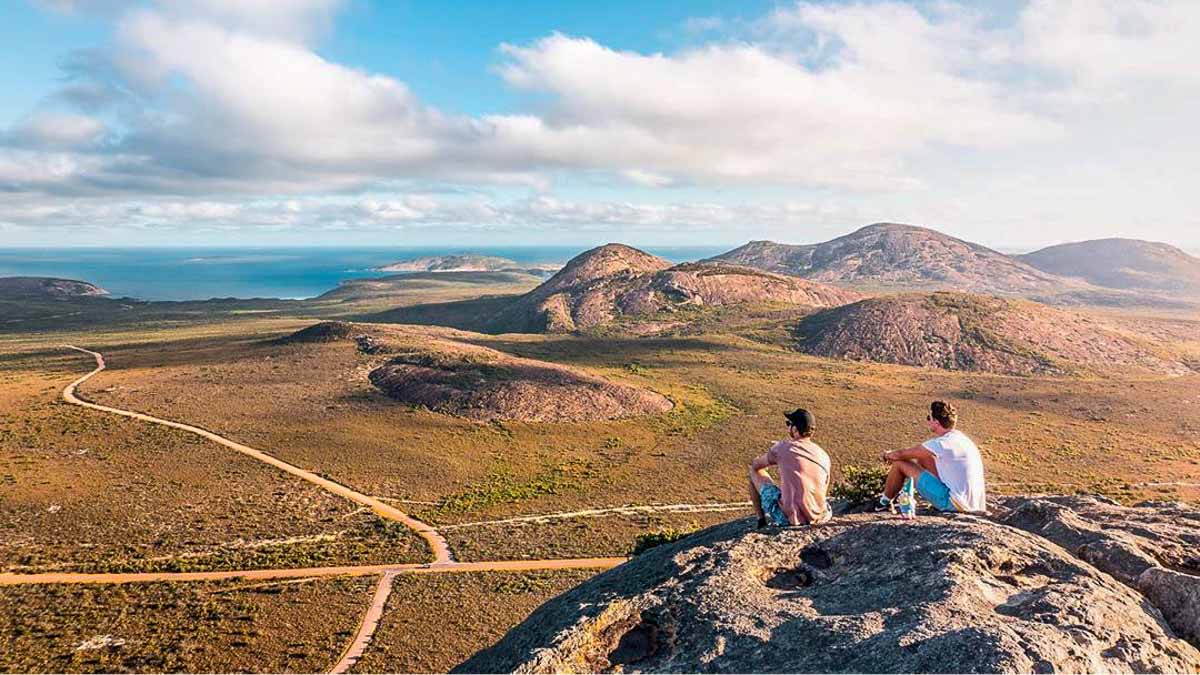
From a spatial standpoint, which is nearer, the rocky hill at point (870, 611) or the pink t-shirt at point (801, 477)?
the rocky hill at point (870, 611)

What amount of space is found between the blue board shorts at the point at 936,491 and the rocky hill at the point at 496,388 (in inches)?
2740

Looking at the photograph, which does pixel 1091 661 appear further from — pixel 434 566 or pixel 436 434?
pixel 436 434

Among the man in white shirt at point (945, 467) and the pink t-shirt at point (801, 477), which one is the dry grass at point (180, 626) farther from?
the man in white shirt at point (945, 467)

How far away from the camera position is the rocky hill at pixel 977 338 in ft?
413

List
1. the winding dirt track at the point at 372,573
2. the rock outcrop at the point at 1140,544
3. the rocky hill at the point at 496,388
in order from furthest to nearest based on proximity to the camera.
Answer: the rocky hill at the point at 496,388
the winding dirt track at the point at 372,573
the rock outcrop at the point at 1140,544

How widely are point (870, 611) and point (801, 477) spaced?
3.02 metres

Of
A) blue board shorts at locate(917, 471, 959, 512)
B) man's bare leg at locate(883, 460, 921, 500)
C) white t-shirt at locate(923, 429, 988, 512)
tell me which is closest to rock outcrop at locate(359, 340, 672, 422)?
man's bare leg at locate(883, 460, 921, 500)

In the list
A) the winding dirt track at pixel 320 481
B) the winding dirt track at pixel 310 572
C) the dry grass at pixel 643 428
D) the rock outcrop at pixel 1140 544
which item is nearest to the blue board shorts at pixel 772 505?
the rock outcrop at pixel 1140 544

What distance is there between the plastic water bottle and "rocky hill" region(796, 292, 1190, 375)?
127877mm

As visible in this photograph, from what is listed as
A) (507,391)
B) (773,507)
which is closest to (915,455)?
(773,507)

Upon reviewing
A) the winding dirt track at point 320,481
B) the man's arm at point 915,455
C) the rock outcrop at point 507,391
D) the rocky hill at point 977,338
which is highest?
the man's arm at point 915,455

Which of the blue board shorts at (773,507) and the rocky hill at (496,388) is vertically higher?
the blue board shorts at (773,507)

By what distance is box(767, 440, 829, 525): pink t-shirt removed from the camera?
12.2 metres

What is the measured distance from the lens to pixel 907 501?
13273 mm
